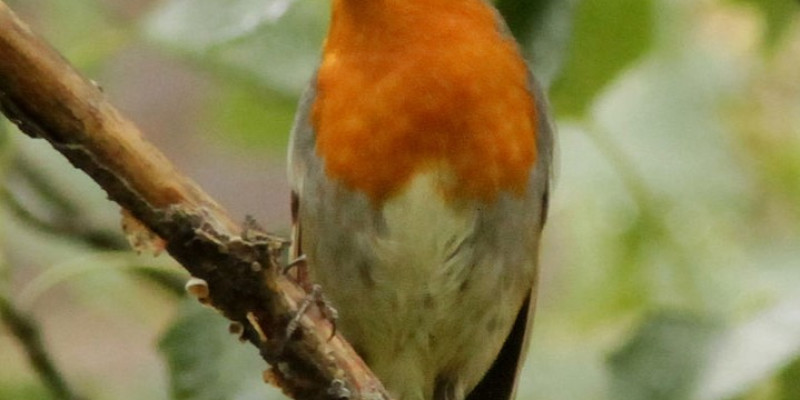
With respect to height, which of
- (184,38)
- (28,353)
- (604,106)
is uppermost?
(184,38)

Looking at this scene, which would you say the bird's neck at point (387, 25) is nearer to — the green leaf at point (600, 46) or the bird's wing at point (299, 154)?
the bird's wing at point (299, 154)

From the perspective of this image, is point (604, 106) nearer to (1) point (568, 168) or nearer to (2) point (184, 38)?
(1) point (568, 168)

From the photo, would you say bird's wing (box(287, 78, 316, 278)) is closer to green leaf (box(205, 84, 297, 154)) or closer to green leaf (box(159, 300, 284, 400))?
green leaf (box(159, 300, 284, 400))

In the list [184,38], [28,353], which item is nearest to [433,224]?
[184,38]

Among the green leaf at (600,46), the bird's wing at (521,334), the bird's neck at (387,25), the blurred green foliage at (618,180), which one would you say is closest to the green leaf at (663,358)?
the blurred green foliage at (618,180)

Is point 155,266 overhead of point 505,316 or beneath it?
overhead
